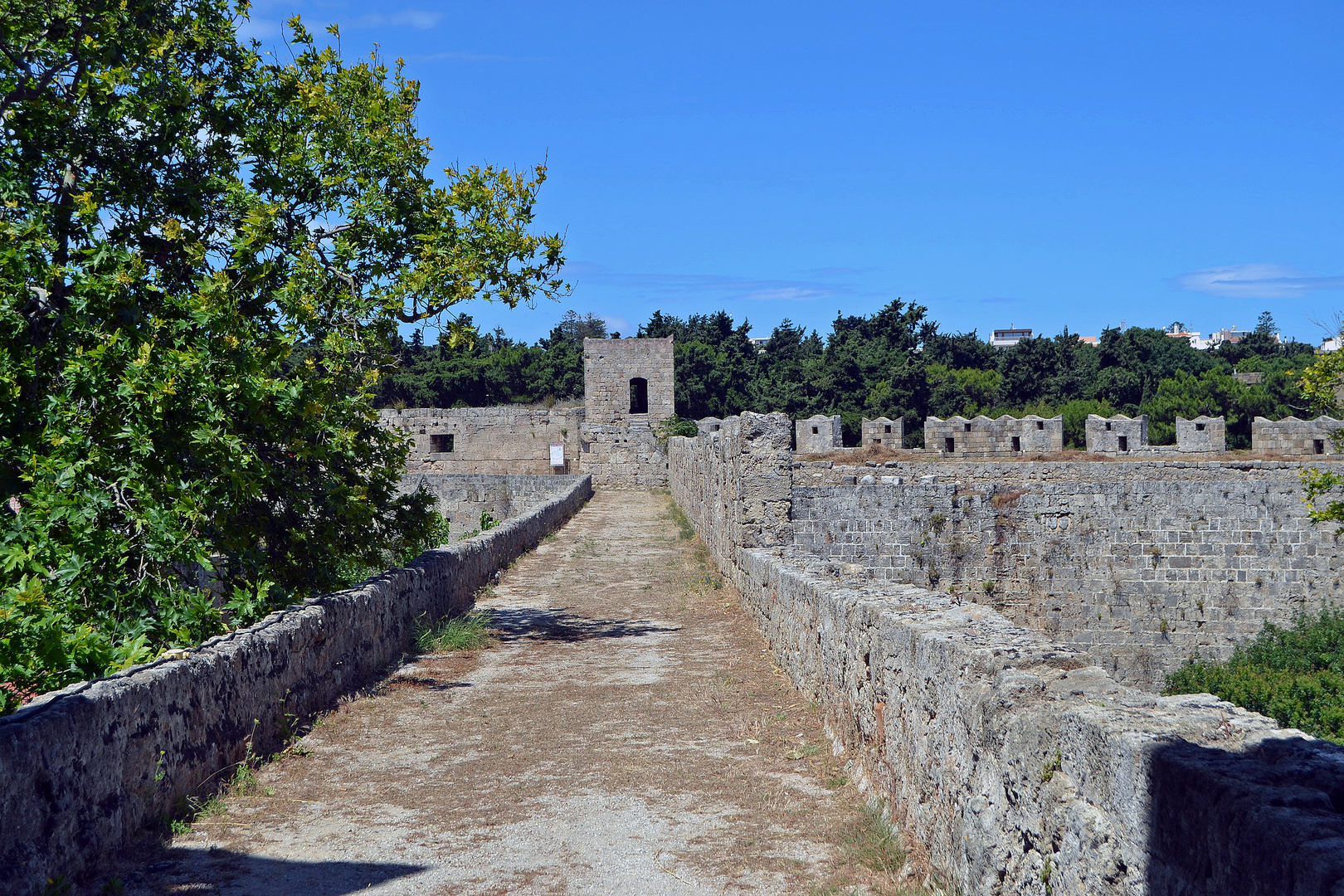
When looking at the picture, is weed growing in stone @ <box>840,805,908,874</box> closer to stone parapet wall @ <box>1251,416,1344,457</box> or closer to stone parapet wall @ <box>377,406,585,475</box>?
stone parapet wall @ <box>1251,416,1344,457</box>

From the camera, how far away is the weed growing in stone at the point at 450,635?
867cm

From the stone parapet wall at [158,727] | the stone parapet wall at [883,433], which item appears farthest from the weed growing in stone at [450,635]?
the stone parapet wall at [883,433]

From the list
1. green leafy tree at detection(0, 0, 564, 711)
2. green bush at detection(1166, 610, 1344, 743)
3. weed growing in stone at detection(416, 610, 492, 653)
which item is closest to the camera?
green leafy tree at detection(0, 0, 564, 711)

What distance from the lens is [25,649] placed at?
15.9 ft

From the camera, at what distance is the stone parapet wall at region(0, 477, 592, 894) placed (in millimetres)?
3473

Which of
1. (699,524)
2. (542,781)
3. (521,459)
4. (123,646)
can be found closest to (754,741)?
(542,781)

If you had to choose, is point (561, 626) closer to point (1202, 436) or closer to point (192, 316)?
point (192, 316)

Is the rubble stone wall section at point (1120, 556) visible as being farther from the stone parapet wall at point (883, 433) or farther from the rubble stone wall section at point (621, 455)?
the rubble stone wall section at point (621, 455)

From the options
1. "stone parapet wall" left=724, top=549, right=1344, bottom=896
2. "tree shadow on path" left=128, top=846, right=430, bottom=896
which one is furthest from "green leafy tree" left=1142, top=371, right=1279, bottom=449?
"tree shadow on path" left=128, top=846, right=430, bottom=896

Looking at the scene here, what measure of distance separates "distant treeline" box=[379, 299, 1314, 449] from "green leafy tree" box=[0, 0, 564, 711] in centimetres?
3802

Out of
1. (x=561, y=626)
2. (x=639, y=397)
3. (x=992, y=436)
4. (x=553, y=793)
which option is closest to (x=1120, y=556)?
(x=561, y=626)

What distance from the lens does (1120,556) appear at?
1314cm

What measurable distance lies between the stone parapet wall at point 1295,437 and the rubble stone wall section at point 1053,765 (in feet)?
85.5

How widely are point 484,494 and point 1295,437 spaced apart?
846 inches
